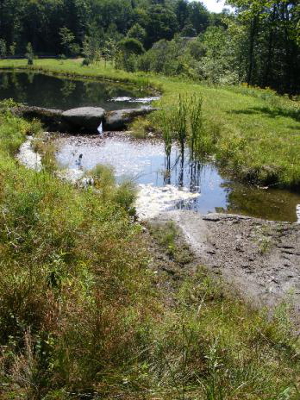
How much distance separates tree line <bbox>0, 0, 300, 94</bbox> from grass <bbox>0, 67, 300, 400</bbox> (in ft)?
60.5

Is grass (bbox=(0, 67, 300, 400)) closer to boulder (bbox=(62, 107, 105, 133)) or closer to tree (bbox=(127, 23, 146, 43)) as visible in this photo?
boulder (bbox=(62, 107, 105, 133))

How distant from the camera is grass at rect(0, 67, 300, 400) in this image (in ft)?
11.5

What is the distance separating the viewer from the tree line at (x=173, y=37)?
35775 mm

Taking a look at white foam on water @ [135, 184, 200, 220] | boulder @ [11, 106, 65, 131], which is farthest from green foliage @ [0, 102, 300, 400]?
boulder @ [11, 106, 65, 131]

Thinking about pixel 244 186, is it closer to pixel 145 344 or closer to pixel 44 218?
pixel 44 218

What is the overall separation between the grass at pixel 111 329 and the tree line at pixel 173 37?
60.5ft

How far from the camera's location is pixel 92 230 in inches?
262

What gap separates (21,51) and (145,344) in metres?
94.3

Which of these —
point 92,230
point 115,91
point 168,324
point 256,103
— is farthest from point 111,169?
point 115,91

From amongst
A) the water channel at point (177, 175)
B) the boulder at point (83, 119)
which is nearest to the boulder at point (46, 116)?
the boulder at point (83, 119)

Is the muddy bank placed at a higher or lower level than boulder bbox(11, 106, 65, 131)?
lower

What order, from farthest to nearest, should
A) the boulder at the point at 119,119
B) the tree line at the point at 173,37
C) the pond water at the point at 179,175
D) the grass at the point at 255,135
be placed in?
the tree line at the point at 173,37 < the boulder at the point at 119,119 < the grass at the point at 255,135 < the pond water at the point at 179,175

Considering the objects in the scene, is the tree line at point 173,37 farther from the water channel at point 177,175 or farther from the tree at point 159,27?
the water channel at point 177,175

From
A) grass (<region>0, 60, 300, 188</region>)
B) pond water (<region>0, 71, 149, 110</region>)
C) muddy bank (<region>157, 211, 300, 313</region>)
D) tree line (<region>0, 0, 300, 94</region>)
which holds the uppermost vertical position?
tree line (<region>0, 0, 300, 94</region>)
